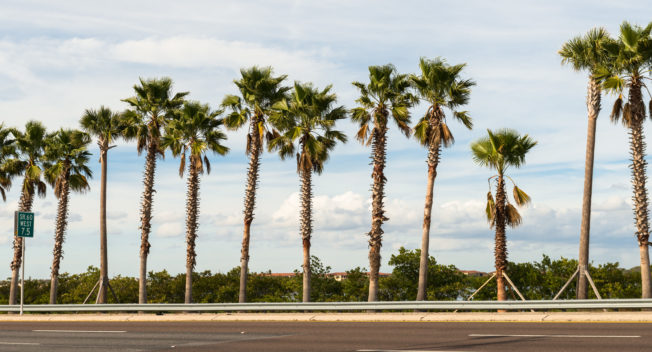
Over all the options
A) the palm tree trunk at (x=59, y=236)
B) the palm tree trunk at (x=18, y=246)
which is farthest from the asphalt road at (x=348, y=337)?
the palm tree trunk at (x=18, y=246)

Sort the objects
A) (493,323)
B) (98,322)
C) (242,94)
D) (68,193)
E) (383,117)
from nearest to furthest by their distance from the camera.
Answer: (493,323) < (98,322) < (383,117) < (242,94) < (68,193)

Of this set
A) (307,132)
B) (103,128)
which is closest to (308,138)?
(307,132)

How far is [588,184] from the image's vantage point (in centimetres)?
2925

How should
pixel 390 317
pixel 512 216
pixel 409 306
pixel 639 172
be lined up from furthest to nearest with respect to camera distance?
pixel 512 216 < pixel 639 172 < pixel 409 306 < pixel 390 317

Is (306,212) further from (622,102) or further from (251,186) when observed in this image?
(622,102)

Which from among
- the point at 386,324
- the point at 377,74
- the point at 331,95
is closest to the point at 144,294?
the point at 331,95

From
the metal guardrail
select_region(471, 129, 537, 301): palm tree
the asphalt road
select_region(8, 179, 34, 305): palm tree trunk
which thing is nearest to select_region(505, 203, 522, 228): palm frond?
select_region(471, 129, 537, 301): palm tree

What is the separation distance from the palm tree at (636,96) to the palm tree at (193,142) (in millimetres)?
21107

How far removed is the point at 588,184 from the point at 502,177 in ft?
12.4

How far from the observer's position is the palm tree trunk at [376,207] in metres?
34.0

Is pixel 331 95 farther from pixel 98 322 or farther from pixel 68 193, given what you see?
pixel 68 193

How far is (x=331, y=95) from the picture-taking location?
3641 centimetres

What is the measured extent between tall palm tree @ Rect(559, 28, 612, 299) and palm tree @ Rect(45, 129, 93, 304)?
94.1 ft

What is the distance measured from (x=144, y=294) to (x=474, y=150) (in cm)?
1929
